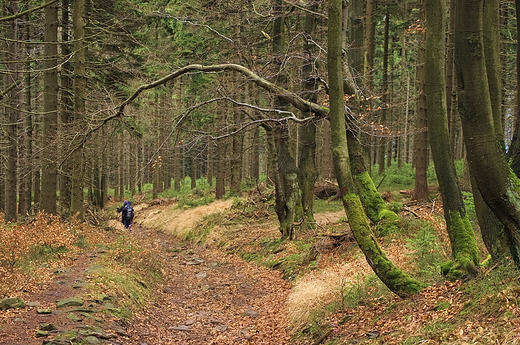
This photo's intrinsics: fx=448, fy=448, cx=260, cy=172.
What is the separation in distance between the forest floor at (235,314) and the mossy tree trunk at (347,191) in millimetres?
330

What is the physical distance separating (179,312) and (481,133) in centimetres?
692

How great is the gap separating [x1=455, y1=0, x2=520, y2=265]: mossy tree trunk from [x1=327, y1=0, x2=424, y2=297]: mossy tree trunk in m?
1.81

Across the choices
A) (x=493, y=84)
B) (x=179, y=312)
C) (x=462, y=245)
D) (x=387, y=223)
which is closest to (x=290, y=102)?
(x=387, y=223)

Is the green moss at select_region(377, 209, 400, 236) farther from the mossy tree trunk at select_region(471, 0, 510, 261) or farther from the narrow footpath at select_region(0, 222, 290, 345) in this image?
the mossy tree trunk at select_region(471, 0, 510, 261)

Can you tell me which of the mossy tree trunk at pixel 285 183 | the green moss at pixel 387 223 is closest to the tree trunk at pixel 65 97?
the mossy tree trunk at pixel 285 183

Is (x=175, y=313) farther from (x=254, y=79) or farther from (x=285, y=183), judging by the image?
(x=285, y=183)

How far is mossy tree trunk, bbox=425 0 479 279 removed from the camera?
235 inches

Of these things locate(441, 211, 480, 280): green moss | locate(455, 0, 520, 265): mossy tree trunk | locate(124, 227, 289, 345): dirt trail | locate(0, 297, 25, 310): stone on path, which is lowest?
locate(124, 227, 289, 345): dirt trail

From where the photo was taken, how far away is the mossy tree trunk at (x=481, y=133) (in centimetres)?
494

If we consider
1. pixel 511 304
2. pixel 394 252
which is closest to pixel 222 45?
pixel 394 252

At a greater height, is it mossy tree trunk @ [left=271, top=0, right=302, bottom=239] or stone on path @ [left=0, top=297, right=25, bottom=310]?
mossy tree trunk @ [left=271, top=0, right=302, bottom=239]

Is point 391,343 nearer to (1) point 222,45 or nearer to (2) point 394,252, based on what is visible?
(2) point 394,252

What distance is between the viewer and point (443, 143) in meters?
5.97

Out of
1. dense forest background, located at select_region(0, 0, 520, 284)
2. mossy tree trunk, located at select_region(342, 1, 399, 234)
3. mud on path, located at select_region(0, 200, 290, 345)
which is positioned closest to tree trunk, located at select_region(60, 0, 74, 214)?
dense forest background, located at select_region(0, 0, 520, 284)
